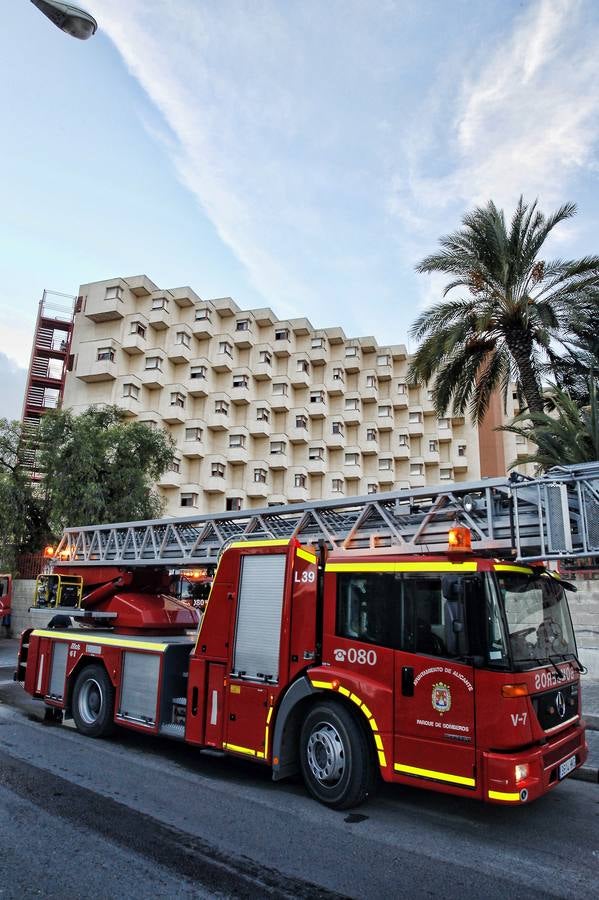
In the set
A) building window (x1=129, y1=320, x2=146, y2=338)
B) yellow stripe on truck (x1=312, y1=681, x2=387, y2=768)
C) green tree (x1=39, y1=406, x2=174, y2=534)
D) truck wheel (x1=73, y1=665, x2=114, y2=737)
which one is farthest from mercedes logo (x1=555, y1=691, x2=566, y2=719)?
building window (x1=129, y1=320, x2=146, y2=338)

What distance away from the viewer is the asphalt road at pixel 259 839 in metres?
4.22

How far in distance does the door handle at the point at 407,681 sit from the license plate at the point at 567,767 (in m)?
1.50

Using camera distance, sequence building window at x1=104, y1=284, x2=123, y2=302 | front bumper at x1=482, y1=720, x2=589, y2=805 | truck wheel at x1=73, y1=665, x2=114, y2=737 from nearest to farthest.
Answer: front bumper at x1=482, y1=720, x2=589, y2=805 → truck wheel at x1=73, y1=665, x2=114, y2=737 → building window at x1=104, y1=284, x2=123, y2=302

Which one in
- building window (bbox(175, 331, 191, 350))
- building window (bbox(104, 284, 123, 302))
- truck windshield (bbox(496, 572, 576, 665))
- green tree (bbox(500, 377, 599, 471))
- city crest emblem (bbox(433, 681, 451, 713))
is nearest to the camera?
city crest emblem (bbox(433, 681, 451, 713))

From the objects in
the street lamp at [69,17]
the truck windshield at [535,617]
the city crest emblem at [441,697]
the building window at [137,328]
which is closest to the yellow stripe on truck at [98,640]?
the city crest emblem at [441,697]

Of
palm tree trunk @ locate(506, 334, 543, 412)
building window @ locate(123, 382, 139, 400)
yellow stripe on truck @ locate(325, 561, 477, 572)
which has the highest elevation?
building window @ locate(123, 382, 139, 400)

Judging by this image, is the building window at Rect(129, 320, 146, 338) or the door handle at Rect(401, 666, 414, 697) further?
the building window at Rect(129, 320, 146, 338)

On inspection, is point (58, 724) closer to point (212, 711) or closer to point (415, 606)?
point (212, 711)

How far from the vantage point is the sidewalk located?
7137mm

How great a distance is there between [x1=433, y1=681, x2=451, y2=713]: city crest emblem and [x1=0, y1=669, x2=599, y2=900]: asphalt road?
107cm

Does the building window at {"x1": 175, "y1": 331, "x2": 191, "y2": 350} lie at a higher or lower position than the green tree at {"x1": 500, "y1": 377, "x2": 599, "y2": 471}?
higher

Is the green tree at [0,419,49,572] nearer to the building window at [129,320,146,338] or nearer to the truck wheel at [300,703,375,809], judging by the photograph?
the truck wheel at [300,703,375,809]

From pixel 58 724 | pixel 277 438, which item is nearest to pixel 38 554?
pixel 58 724

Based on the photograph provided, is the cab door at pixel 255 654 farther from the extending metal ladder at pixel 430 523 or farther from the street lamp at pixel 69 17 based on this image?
the street lamp at pixel 69 17
